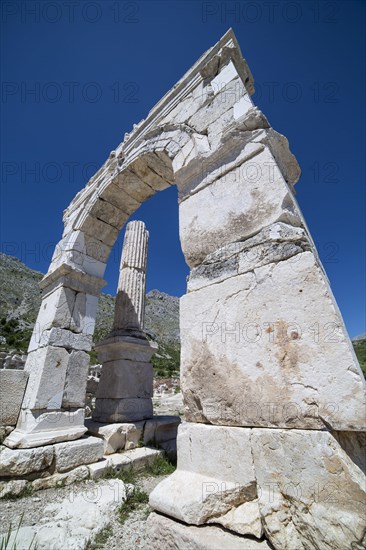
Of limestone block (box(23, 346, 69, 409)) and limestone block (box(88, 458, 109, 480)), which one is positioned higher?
limestone block (box(23, 346, 69, 409))

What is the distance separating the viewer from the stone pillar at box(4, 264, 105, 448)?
3.61 metres

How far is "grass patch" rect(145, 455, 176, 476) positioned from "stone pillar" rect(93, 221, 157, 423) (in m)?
0.83

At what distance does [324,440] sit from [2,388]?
4358 mm

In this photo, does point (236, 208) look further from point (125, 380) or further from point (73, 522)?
point (125, 380)

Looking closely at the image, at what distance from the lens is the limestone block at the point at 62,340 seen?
4043mm

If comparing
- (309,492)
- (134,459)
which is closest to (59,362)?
(134,459)

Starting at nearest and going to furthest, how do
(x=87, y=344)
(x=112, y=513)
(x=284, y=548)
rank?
(x=284, y=548), (x=112, y=513), (x=87, y=344)

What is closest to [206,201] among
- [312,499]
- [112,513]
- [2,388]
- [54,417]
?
[312,499]

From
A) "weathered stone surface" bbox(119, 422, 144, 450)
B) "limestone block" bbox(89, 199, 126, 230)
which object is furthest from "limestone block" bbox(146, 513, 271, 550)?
Answer: "limestone block" bbox(89, 199, 126, 230)

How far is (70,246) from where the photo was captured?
4906 millimetres

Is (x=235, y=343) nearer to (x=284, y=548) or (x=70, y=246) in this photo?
(x=284, y=548)

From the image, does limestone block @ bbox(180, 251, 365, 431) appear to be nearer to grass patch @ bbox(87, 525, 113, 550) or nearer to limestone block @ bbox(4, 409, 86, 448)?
grass patch @ bbox(87, 525, 113, 550)

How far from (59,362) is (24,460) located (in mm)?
1237

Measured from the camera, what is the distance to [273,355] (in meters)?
1.54
